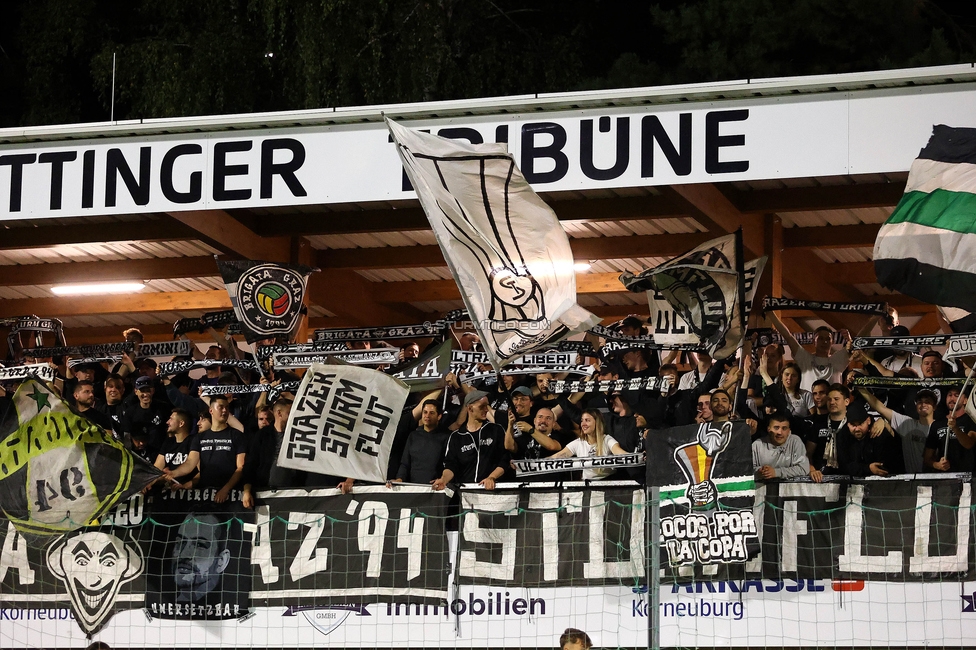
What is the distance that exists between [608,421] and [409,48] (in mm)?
13450

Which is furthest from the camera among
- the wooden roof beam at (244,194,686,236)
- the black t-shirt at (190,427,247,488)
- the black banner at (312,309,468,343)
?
the wooden roof beam at (244,194,686,236)

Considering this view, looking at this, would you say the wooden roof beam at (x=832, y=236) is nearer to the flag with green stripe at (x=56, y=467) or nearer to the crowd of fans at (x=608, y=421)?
the crowd of fans at (x=608, y=421)

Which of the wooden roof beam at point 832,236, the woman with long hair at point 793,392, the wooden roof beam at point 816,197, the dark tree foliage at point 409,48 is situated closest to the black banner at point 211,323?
the wooden roof beam at point 816,197

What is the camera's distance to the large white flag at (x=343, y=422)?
12648 millimetres

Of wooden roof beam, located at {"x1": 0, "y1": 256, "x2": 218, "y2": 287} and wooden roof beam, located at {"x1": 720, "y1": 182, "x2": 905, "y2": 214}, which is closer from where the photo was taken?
wooden roof beam, located at {"x1": 720, "y1": 182, "x2": 905, "y2": 214}

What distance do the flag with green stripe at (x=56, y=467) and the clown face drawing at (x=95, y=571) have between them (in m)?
0.25

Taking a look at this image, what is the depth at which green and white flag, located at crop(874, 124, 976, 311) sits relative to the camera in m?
10.7

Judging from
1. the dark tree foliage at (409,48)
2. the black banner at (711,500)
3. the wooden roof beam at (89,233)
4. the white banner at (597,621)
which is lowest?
the white banner at (597,621)

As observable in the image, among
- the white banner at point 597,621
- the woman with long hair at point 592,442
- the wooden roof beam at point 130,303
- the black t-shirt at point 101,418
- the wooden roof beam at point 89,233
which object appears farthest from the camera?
the wooden roof beam at point 130,303

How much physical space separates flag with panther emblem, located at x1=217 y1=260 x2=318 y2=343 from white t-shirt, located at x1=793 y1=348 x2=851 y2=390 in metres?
5.14

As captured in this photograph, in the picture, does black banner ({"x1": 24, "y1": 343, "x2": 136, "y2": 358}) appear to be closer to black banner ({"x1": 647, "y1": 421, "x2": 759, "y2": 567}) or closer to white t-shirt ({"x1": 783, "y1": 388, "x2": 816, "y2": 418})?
black banner ({"x1": 647, "y1": 421, "x2": 759, "y2": 567})

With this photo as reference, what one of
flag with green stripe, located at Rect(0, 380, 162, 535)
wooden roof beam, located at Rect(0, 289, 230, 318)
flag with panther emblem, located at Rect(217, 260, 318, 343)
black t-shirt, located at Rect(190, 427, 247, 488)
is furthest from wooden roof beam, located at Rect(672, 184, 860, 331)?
wooden roof beam, located at Rect(0, 289, 230, 318)

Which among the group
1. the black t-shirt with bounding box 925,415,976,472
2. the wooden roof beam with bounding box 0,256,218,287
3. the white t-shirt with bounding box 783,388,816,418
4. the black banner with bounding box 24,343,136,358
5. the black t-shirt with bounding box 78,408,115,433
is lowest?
the black t-shirt with bounding box 925,415,976,472

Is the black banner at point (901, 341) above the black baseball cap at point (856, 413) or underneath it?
above
